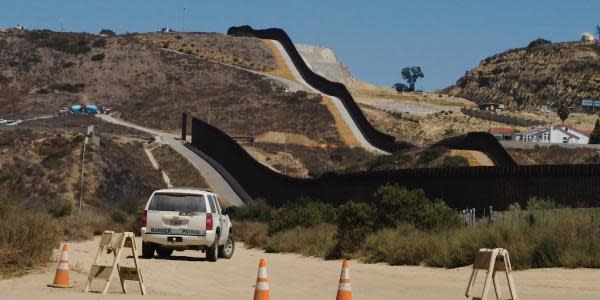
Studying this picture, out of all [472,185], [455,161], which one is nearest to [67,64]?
[455,161]

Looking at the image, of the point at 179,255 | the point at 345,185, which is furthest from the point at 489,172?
the point at 179,255

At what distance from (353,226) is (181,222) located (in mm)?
6885

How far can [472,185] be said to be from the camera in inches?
1925

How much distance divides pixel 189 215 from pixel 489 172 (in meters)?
20.1

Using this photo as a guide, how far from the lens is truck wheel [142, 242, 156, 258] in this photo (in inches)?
1224

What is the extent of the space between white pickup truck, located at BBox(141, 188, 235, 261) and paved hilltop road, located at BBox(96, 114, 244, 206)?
43713mm

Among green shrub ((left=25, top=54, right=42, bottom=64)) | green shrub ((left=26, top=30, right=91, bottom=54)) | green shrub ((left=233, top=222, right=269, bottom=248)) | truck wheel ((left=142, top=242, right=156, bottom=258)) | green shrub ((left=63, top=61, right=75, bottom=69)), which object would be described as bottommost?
green shrub ((left=233, top=222, right=269, bottom=248))

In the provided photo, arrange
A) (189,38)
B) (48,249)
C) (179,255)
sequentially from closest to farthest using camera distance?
(48,249) < (179,255) < (189,38)

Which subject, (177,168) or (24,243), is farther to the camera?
(177,168)

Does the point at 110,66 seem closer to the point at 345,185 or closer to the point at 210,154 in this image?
the point at 210,154

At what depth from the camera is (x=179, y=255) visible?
1341 inches

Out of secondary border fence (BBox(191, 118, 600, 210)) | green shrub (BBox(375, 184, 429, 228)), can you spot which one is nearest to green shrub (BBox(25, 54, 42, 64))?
secondary border fence (BBox(191, 118, 600, 210))

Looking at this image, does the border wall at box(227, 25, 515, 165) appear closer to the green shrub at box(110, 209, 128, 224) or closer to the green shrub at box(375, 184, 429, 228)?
the green shrub at box(110, 209, 128, 224)

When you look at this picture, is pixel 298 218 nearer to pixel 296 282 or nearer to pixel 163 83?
pixel 296 282
